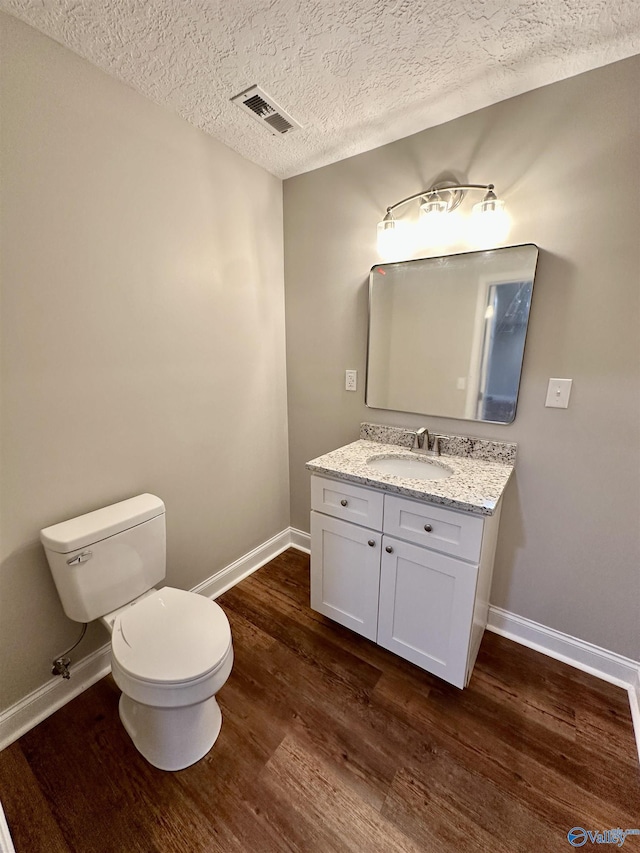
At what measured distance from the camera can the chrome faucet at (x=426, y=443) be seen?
172 cm

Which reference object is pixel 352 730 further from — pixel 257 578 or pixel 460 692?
pixel 257 578

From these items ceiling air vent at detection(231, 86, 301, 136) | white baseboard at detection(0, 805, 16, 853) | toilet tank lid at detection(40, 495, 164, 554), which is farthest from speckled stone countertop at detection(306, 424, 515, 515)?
ceiling air vent at detection(231, 86, 301, 136)

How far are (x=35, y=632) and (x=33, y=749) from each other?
1.26ft

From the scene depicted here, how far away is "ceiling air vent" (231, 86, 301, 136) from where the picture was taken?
53.8 inches

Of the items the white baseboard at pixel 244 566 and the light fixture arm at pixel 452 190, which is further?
the white baseboard at pixel 244 566

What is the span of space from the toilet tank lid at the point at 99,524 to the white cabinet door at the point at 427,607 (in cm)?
99

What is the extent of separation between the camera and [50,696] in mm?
1349

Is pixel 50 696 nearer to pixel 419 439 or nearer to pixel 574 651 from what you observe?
pixel 419 439

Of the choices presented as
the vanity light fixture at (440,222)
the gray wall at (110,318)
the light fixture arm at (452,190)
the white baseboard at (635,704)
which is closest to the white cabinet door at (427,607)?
the white baseboard at (635,704)

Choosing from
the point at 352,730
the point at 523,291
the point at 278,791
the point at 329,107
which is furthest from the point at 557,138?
the point at 278,791

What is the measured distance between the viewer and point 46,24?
3.48 feet

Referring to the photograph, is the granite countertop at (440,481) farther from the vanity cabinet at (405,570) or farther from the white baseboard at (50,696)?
the white baseboard at (50,696)

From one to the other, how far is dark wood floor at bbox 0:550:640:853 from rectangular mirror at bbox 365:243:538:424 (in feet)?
3.94

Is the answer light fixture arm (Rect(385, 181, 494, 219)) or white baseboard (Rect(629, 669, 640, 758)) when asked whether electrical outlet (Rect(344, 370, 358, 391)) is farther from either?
white baseboard (Rect(629, 669, 640, 758))
